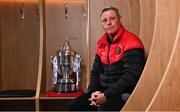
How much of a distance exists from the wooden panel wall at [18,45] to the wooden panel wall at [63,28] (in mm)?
157

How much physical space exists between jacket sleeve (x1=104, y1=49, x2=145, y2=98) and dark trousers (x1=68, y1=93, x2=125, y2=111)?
0.18 ft

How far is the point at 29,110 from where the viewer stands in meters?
3.53

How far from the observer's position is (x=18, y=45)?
370 centimetres

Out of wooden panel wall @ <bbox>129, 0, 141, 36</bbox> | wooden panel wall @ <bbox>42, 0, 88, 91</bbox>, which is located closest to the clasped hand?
wooden panel wall @ <bbox>129, 0, 141, 36</bbox>

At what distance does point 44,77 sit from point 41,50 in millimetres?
337

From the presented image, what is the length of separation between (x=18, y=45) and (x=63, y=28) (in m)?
0.58

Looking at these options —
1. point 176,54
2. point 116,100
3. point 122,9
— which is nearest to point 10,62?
point 122,9

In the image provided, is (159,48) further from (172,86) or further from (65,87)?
(65,87)

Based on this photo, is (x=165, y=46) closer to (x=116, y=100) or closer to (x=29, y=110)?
(x=116, y=100)

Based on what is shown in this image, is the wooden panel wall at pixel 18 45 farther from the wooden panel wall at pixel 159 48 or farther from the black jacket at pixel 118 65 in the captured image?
the wooden panel wall at pixel 159 48

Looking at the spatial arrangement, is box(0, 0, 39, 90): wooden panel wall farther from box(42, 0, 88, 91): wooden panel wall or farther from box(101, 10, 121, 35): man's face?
box(101, 10, 121, 35): man's face

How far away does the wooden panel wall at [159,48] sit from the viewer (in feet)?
5.23

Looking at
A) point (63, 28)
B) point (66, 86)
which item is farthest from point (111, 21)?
point (63, 28)

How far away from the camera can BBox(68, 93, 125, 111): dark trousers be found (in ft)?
6.61
